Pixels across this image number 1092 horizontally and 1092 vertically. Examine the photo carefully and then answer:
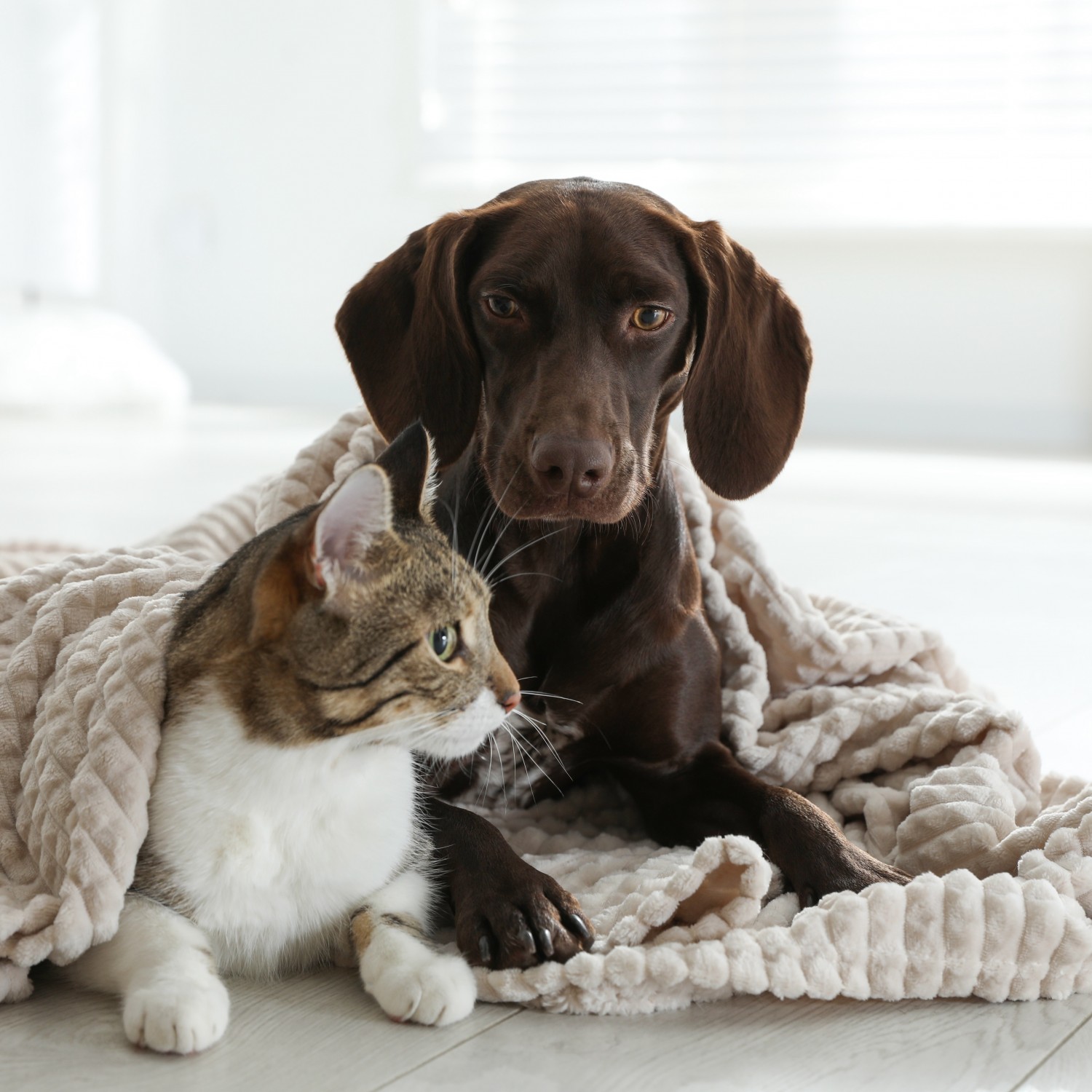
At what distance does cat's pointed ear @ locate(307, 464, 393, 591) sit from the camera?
47.1 inches

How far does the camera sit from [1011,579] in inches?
137

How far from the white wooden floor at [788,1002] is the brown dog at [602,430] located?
10.2 inches

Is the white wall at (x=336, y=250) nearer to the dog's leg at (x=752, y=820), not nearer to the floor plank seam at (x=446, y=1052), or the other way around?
the dog's leg at (x=752, y=820)

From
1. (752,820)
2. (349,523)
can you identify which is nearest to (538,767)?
(752,820)

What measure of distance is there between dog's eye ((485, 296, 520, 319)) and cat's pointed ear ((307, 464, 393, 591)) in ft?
1.63

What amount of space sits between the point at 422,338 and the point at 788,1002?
3.07 feet

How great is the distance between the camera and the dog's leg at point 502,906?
1.40 metres

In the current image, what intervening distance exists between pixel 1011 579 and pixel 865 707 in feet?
5.60

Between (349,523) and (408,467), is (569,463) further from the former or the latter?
(349,523)

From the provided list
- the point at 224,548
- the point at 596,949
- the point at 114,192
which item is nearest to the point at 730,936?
the point at 596,949

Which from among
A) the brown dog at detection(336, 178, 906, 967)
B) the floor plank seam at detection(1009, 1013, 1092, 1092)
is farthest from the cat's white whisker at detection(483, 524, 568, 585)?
the floor plank seam at detection(1009, 1013, 1092, 1092)

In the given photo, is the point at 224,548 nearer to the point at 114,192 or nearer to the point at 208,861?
the point at 208,861

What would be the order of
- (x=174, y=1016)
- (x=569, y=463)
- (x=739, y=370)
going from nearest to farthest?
(x=174, y=1016)
(x=569, y=463)
(x=739, y=370)

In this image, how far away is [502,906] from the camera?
1.44 metres
